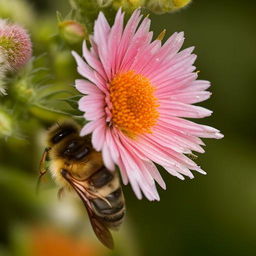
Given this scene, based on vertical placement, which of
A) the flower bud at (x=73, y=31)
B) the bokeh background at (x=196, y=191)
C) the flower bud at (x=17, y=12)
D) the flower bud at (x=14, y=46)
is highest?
the flower bud at (x=17, y=12)

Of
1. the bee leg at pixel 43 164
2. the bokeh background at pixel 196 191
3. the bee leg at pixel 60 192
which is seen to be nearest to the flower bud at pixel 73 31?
the bee leg at pixel 43 164

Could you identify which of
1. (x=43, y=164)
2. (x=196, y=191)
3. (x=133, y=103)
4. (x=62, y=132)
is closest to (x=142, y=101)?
(x=133, y=103)

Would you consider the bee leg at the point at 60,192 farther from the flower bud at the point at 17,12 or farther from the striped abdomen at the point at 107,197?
the flower bud at the point at 17,12

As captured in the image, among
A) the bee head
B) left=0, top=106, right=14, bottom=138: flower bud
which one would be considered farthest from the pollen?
left=0, top=106, right=14, bottom=138: flower bud

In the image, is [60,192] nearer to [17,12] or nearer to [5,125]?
[5,125]

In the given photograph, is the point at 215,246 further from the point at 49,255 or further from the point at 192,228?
the point at 49,255

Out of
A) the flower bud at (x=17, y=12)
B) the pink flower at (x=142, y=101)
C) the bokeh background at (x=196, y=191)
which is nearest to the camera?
the pink flower at (x=142, y=101)

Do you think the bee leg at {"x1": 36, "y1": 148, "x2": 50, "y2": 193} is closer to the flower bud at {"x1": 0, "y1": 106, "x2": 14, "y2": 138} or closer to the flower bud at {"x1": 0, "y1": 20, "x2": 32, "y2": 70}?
the flower bud at {"x1": 0, "y1": 106, "x2": 14, "y2": 138}
